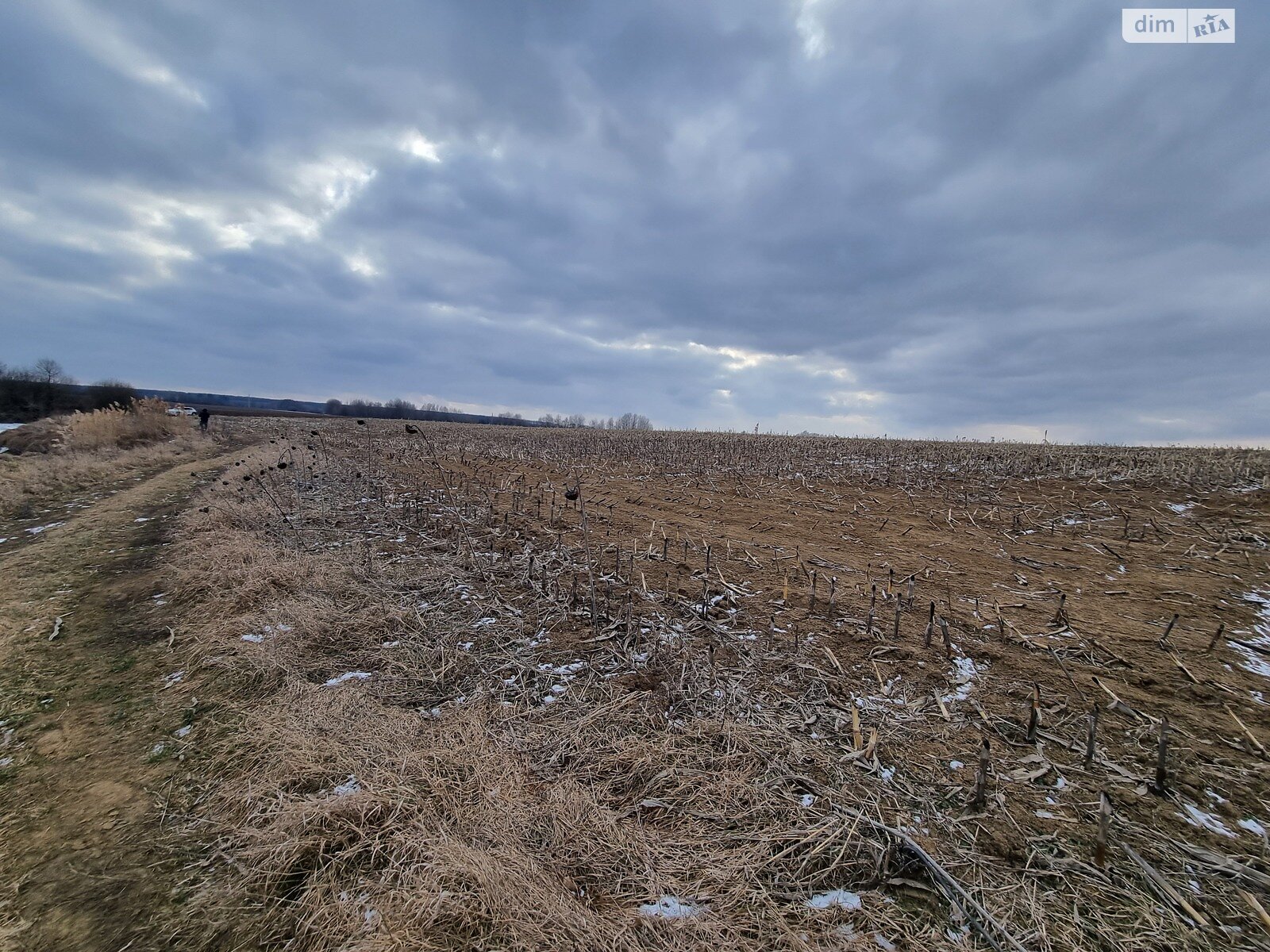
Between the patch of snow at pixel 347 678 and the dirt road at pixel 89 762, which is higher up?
the patch of snow at pixel 347 678

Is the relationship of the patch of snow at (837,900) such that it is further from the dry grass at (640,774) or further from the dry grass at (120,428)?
the dry grass at (120,428)

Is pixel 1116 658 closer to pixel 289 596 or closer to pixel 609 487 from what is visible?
pixel 289 596

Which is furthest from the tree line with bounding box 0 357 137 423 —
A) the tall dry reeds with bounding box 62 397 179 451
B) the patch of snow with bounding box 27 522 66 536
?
the patch of snow with bounding box 27 522 66 536

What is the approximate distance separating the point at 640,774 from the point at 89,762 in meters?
4.39

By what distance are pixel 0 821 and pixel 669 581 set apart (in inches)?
244

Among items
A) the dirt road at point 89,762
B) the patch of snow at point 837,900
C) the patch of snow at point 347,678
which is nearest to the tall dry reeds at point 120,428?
the dirt road at point 89,762

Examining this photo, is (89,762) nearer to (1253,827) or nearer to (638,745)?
(638,745)

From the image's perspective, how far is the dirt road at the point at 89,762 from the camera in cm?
268

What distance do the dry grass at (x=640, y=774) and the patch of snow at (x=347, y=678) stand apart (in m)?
0.04

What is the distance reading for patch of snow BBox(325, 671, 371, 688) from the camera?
188 inches

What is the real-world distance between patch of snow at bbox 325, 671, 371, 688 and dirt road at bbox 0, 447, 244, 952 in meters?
1.09

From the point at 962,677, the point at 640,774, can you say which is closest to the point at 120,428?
the point at 640,774

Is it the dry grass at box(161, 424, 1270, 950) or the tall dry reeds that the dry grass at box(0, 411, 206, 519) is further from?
the dry grass at box(161, 424, 1270, 950)

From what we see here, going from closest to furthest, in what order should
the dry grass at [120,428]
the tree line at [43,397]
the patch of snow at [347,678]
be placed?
the patch of snow at [347,678] < the dry grass at [120,428] < the tree line at [43,397]
